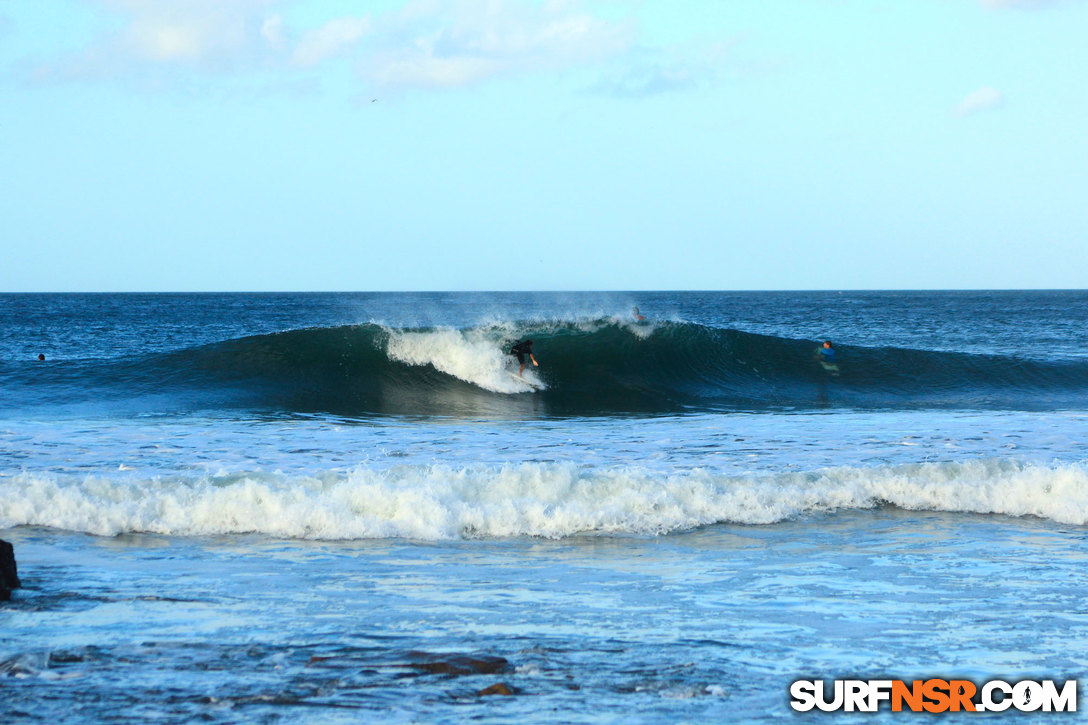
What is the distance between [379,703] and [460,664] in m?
0.57

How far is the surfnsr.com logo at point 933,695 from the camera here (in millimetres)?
4434

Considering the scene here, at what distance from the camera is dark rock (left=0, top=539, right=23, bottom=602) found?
19.3ft

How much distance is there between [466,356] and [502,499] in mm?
13033

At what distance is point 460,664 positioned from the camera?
15.8ft

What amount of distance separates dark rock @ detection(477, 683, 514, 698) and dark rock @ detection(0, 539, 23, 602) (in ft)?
11.0

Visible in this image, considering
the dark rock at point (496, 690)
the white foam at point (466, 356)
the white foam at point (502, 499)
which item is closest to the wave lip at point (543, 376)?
the white foam at point (466, 356)

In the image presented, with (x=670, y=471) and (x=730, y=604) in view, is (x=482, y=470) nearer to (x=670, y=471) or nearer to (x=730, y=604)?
(x=670, y=471)

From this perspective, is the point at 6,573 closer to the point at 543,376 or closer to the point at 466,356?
the point at 466,356

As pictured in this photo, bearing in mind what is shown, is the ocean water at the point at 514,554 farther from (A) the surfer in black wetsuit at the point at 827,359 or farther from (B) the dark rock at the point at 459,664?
(A) the surfer in black wetsuit at the point at 827,359

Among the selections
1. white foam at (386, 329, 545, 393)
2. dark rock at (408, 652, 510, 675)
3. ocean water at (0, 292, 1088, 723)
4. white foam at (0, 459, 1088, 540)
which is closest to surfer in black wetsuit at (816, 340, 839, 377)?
ocean water at (0, 292, 1088, 723)

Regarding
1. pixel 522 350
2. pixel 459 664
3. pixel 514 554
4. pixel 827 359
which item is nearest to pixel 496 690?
pixel 459 664

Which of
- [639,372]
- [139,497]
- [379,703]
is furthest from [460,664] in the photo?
[639,372]

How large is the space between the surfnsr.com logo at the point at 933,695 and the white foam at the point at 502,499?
391 cm

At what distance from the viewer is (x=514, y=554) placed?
7641mm
